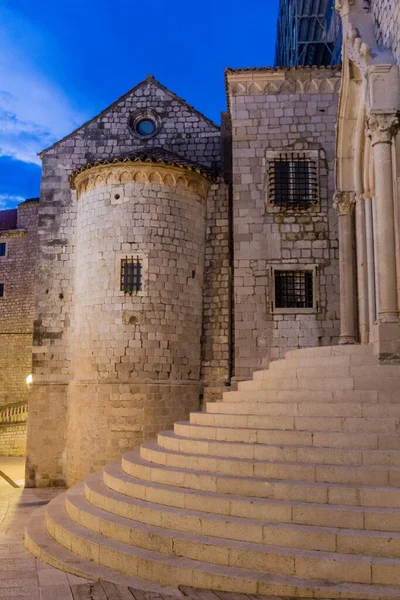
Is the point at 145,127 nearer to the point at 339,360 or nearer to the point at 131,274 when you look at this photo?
the point at 131,274

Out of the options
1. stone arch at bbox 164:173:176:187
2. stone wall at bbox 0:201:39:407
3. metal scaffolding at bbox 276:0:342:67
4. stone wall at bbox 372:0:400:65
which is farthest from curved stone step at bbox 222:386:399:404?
stone wall at bbox 0:201:39:407

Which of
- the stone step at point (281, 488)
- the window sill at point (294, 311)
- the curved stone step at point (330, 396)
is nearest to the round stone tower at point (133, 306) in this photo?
the window sill at point (294, 311)

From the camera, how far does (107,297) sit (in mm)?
16719

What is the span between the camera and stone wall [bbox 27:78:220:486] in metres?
17.8

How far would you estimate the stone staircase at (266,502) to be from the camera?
5988 millimetres

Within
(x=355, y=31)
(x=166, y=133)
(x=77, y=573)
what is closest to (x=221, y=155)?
(x=166, y=133)

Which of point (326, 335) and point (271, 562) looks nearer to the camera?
point (271, 562)

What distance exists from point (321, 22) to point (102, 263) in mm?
16015

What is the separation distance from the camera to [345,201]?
13422 mm

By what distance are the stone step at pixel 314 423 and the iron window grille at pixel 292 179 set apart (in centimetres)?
1006

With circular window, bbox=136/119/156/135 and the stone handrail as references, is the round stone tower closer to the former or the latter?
circular window, bbox=136/119/156/135

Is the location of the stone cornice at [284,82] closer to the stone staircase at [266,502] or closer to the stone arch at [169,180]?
the stone arch at [169,180]

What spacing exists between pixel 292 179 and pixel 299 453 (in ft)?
39.0

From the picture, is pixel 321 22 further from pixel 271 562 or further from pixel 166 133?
pixel 271 562
